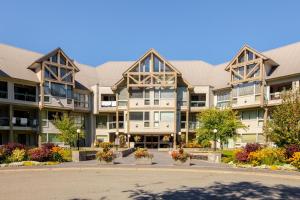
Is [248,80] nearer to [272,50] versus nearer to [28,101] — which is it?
[272,50]

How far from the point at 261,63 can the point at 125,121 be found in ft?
72.1

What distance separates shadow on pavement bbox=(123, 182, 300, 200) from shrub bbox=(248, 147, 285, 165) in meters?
7.65

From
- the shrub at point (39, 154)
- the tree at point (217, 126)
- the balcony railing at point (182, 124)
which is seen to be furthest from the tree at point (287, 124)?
the balcony railing at point (182, 124)

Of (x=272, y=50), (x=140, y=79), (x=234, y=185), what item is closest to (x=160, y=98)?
(x=140, y=79)

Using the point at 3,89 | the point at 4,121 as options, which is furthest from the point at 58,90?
the point at 4,121

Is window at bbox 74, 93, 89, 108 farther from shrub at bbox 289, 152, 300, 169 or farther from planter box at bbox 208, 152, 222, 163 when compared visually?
shrub at bbox 289, 152, 300, 169

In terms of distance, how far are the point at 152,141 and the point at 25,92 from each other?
810 inches

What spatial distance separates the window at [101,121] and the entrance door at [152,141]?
7820 mm

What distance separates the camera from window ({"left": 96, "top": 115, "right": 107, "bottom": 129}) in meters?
51.9

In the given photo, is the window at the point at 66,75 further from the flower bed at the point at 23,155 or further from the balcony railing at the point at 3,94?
the flower bed at the point at 23,155

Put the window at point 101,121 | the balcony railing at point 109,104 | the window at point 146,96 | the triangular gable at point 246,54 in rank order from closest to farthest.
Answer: the triangular gable at point 246,54 → the window at point 146,96 → the balcony railing at point 109,104 → the window at point 101,121

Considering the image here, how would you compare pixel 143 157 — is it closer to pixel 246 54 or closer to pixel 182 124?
pixel 182 124

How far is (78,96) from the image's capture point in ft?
159

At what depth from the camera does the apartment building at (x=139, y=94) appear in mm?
40469
